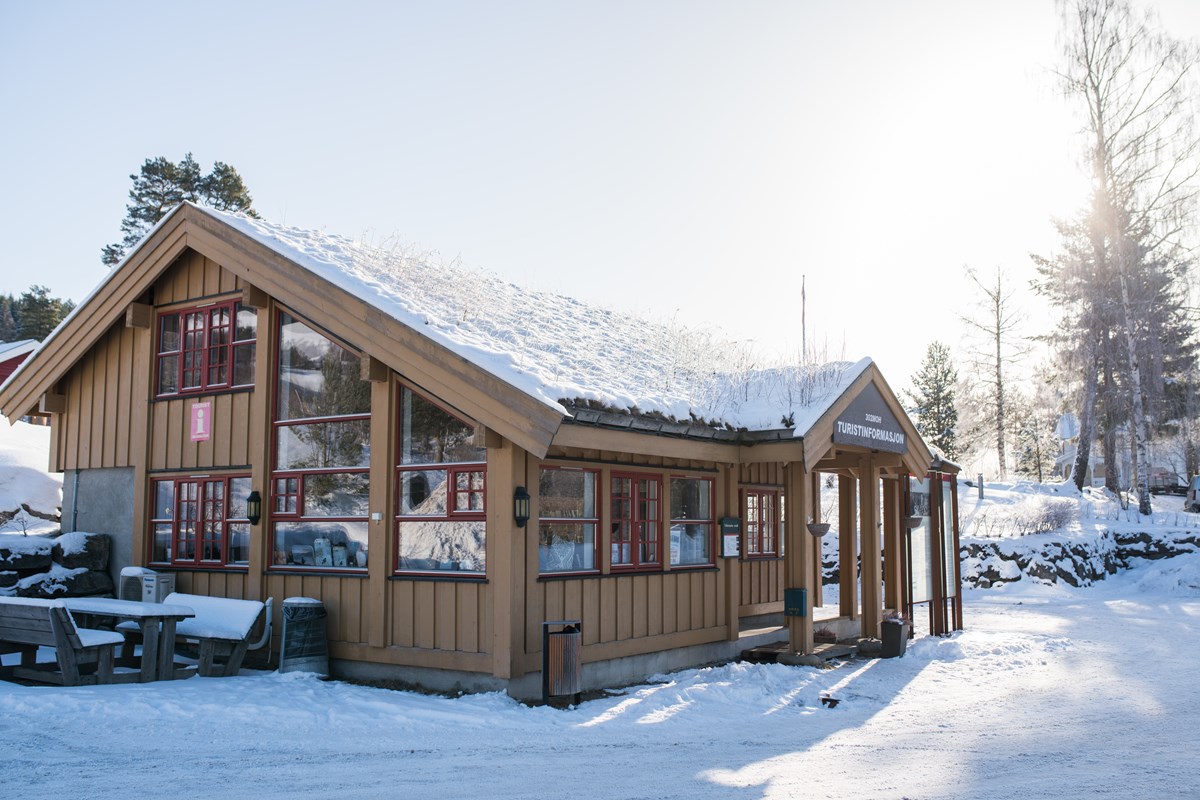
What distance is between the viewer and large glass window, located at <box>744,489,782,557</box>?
1578cm

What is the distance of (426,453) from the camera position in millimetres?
10422

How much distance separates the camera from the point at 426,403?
10.5 metres

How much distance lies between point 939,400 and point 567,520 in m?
35.4

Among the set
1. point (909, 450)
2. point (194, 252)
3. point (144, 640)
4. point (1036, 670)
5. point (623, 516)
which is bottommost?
point (1036, 670)

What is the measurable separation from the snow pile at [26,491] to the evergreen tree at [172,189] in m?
14.8

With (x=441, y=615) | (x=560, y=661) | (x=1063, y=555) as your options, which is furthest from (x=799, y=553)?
(x=1063, y=555)

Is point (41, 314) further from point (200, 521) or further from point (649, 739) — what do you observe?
point (649, 739)

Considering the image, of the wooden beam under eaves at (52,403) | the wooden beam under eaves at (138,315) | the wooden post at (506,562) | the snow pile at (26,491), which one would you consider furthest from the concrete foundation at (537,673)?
the snow pile at (26,491)

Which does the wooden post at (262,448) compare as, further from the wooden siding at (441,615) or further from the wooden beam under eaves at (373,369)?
the wooden siding at (441,615)

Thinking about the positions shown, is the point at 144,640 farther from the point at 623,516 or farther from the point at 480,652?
the point at 623,516

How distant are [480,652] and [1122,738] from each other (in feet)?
19.6

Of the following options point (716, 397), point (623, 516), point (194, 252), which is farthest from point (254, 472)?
point (716, 397)

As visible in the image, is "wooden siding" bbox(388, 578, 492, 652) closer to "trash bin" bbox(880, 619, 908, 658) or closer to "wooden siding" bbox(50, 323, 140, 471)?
"wooden siding" bbox(50, 323, 140, 471)

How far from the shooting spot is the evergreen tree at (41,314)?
47.5 meters
